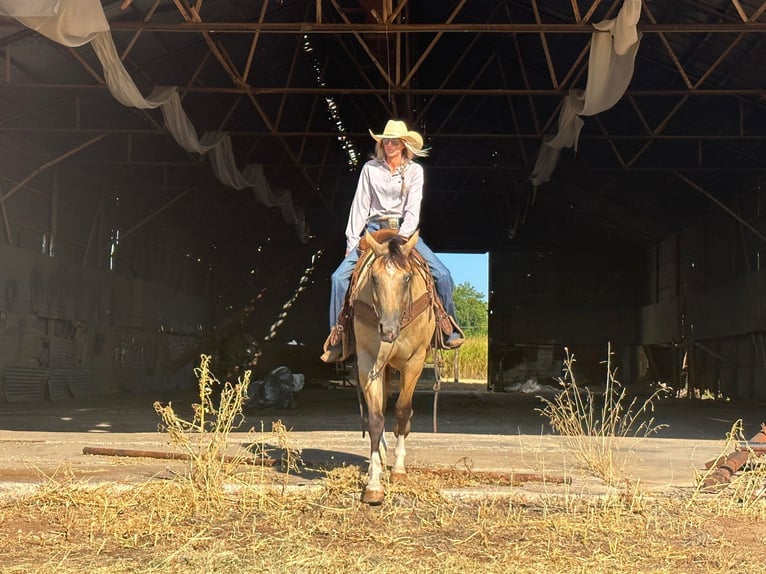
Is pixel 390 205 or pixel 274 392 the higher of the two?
pixel 390 205

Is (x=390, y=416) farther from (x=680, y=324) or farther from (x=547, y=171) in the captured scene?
(x=680, y=324)

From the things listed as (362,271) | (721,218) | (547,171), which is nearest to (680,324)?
(721,218)

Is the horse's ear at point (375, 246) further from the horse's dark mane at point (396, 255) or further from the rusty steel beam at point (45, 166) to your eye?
the rusty steel beam at point (45, 166)

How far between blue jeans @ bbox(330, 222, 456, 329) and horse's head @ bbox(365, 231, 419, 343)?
0.73 meters

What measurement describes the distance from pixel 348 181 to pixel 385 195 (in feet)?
56.5

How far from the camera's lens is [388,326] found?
187 inches

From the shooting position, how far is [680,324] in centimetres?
2248

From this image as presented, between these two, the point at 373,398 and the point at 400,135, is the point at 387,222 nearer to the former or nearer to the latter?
the point at 400,135

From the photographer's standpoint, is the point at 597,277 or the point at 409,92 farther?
the point at 597,277

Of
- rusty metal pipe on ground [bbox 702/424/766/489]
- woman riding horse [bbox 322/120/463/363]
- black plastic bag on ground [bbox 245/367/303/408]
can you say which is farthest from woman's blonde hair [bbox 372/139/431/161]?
black plastic bag on ground [bbox 245/367/303/408]

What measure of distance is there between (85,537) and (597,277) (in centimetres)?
2466

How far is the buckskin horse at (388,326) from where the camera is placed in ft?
15.8

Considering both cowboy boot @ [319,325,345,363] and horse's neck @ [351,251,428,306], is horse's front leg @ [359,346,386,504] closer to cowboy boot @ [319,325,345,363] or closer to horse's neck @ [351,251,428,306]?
cowboy boot @ [319,325,345,363]

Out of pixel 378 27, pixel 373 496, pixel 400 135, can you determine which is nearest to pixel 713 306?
pixel 378 27
